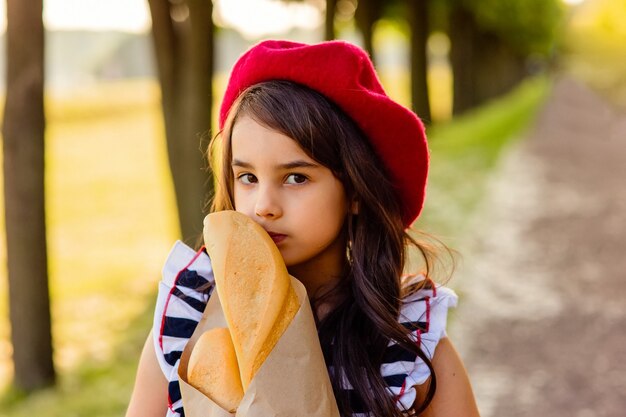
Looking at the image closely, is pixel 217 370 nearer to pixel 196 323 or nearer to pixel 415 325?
pixel 196 323

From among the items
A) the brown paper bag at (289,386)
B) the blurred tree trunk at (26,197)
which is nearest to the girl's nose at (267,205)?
the brown paper bag at (289,386)

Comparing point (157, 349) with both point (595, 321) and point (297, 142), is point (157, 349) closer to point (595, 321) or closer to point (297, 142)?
point (297, 142)

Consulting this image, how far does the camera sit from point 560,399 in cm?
517

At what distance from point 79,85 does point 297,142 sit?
50851 mm

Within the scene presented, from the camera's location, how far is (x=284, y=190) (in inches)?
72.7

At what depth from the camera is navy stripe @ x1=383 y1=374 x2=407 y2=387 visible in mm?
1892

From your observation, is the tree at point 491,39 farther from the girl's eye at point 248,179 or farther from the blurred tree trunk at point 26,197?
the girl's eye at point 248,179

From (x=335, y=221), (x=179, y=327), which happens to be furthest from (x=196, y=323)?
(x=335, y=221)

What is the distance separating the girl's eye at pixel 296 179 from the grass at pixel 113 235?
3.91 metres

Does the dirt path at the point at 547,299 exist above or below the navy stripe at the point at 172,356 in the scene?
below

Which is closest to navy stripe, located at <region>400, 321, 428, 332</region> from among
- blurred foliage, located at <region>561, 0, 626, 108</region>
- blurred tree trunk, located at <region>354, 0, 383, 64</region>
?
blurred tree trunk, located at <region>354, 0, 383, 64</region>

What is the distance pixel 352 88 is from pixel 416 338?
62 cm

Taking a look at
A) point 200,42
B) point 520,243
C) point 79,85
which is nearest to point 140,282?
point 200,42

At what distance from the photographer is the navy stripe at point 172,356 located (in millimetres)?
1896
